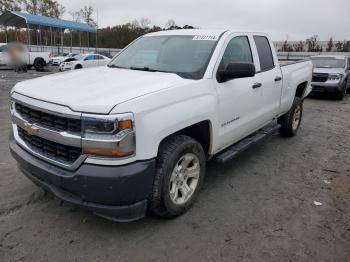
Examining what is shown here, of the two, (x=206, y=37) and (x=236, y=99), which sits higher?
(x=206, y=37)

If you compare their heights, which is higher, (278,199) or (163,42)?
(163,42)

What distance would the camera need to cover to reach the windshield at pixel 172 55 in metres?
3.89

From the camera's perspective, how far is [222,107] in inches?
152

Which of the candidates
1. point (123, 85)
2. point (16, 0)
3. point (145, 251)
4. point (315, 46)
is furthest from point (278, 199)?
point (16, 0)

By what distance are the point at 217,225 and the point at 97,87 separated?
1.80 metres

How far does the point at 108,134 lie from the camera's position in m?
2.75

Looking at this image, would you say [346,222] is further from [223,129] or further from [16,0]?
[16,0]

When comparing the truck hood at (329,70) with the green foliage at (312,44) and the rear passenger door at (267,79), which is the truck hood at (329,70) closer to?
the rear passenger door at (267,79)

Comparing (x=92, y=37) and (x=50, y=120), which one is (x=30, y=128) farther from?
(x=92, y=37)

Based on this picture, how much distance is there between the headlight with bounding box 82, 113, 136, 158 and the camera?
2.71 metres

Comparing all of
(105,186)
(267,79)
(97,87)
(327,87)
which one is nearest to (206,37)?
(267,79)

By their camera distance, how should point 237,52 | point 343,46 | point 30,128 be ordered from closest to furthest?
point 30,128
point 237,52
point 343,46

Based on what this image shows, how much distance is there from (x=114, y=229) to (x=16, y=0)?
53.1m

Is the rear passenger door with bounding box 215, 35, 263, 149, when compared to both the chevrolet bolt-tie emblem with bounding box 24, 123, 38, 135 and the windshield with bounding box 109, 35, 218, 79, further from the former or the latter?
the chevrolet bolt-tie emblem with bounding box 24, 123, 38, 135
